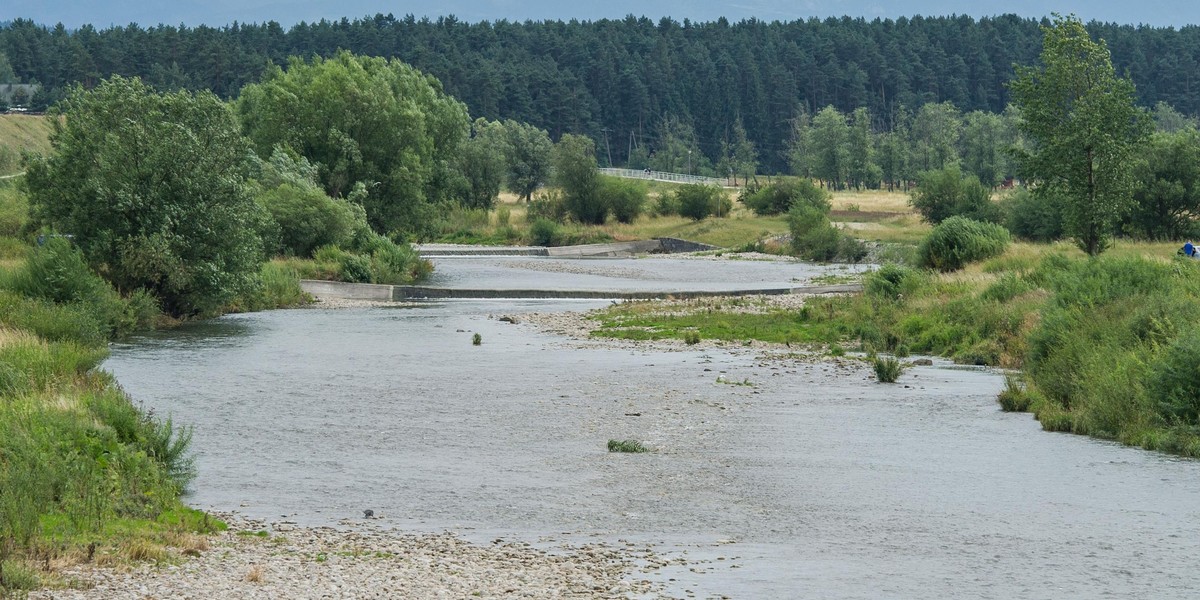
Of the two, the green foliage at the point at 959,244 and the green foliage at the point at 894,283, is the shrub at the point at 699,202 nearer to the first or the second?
the green foliage at the point at 959,244

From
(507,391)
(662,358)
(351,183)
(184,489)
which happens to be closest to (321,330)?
(662,358)

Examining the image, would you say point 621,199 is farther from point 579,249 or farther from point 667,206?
point 579,249

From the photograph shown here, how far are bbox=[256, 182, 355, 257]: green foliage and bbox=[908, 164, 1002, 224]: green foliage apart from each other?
174 feet

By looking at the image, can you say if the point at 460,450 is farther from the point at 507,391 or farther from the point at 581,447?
the point at 507,391

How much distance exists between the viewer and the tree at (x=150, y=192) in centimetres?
4606

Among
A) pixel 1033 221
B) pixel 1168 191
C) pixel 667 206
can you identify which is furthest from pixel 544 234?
pixel 1168 191

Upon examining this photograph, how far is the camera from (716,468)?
74.4 ft

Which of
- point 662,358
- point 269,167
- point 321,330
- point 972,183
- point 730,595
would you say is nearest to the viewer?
point 730,595

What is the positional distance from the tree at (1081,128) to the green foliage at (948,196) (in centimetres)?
5188

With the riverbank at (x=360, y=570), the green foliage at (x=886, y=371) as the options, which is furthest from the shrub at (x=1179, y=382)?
the riverbank at (x=360, y=570)

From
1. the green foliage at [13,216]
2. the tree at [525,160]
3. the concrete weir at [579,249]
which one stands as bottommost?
the concrete weir at [579,249]

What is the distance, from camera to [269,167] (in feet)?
234

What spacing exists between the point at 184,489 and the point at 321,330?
26.6 m

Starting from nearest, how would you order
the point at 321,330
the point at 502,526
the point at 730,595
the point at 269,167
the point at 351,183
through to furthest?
the point at 730,595 → the point at 502,526 → the point at 321,330 → the point at 269,167 → the point at 351,183
